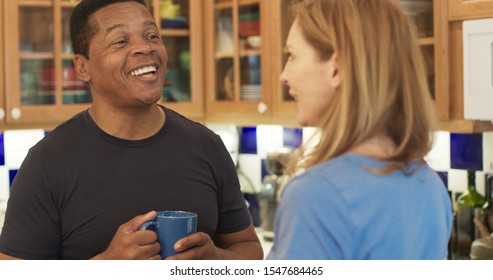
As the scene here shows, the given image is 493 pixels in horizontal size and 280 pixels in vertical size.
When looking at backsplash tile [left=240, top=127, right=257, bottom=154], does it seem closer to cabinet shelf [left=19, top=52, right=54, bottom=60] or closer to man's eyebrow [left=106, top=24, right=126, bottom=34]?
cabinet shelf [left=19, top=52, right=54, bottom=60]

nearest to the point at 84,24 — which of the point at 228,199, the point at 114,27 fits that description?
the point at 114,27

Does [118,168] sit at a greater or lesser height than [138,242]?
greater

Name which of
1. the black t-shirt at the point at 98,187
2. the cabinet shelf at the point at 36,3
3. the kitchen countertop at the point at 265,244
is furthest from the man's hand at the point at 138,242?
the cabinet shelf at the point at 36,3

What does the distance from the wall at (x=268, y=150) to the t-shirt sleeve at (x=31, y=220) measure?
1335 mm

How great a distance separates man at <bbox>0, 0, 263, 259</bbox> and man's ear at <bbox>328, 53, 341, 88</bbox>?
1.51ft

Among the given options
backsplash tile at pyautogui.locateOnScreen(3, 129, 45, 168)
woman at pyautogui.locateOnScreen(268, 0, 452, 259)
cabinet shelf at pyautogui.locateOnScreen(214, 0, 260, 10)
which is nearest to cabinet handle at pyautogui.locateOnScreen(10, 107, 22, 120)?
backsplash tile at pyautogui.locateOnScreen(3, 129, 45, 168)

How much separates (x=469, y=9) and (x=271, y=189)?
1.14 m

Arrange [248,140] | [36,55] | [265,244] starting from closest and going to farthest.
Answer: [36,55]
[265,244]
[248,140]

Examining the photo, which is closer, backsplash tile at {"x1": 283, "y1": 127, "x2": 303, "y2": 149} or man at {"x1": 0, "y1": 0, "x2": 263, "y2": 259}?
man at {"x1": 0, "y1": 0, "x2": 263, "y2": 259}

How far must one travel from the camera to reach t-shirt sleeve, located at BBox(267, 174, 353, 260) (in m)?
0.91

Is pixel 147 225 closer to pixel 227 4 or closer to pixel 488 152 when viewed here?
pixel 488 152

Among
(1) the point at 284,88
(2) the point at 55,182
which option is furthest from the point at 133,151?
(1) the point at 284,88

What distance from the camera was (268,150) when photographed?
127 inches
